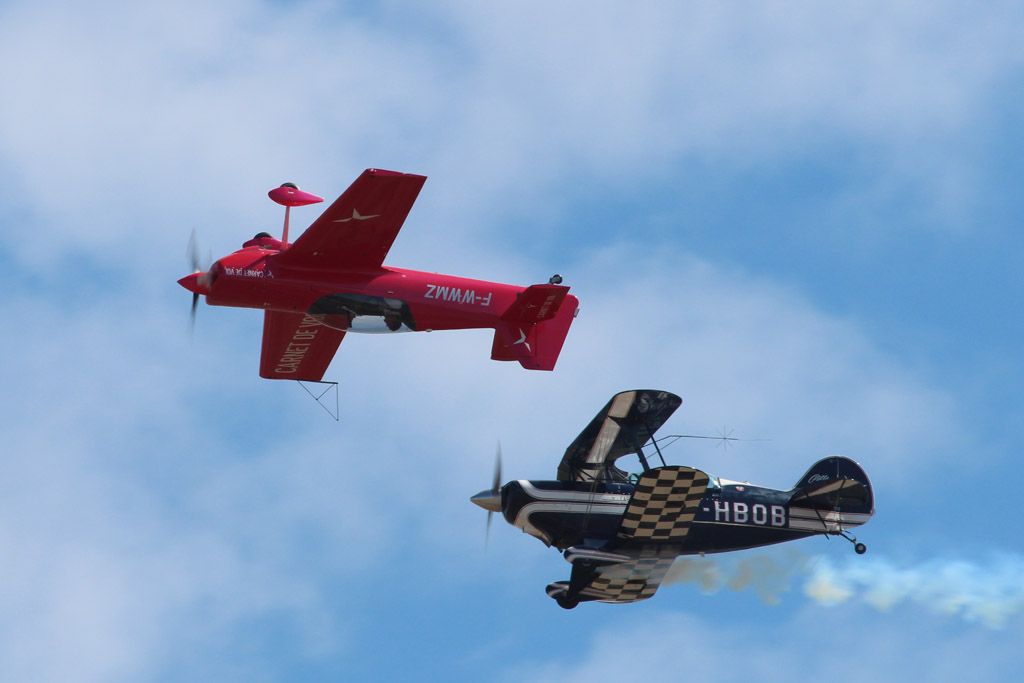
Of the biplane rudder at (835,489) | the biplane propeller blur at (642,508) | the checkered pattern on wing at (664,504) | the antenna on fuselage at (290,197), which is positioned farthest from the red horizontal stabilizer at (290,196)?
the biplane rudder at (835,489)

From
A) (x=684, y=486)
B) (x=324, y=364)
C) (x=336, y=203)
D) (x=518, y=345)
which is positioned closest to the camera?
(x=684, y=486)

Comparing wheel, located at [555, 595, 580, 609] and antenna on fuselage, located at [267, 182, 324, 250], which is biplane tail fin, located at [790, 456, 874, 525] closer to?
wheel, located at [555, 595, 580, 609]

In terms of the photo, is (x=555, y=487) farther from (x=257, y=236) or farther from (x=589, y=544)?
(x=257, y=236)

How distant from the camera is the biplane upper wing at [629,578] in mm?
31031

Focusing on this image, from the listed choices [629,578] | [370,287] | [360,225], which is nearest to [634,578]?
[629,578]

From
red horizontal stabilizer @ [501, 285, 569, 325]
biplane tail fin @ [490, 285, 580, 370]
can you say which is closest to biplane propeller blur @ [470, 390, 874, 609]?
biplane tail fin @ [490, 285, 580, 370]

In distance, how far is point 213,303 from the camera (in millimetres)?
32438

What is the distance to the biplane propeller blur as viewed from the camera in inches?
1190

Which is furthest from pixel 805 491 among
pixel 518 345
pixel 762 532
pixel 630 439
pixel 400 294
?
pixel 400 294

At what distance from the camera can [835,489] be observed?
106 feet

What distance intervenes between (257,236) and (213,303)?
1881mm

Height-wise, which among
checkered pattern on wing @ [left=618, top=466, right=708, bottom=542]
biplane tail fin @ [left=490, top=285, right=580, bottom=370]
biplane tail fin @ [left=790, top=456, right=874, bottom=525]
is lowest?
checkered pattern on wing @ [left=618, top=466, right=708, bottom=542]

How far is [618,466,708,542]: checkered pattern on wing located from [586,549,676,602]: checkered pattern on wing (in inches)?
27.5

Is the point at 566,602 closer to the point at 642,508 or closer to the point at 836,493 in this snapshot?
the point at 642,508
